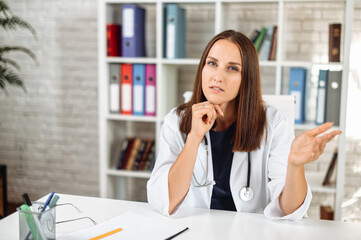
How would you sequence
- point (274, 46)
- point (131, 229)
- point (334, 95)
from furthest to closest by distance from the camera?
point (274, 46), point (334, 95), point (131, 229)

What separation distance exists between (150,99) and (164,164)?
1.32 m

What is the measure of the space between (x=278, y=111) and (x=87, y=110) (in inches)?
81.2

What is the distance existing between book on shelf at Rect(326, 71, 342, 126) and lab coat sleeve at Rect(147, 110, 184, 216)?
1.26m

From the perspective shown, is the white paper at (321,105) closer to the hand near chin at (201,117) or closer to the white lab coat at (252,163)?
the white lab coat at (252,163)

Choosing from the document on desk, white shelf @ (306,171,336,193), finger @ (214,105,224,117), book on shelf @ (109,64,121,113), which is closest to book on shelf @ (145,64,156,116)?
book on shelf @ (109,64,121,113)

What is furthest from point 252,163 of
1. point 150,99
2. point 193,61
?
point 150,99

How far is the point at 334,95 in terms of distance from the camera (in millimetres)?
2477

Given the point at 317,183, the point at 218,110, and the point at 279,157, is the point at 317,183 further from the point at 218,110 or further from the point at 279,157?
the point at 218,110

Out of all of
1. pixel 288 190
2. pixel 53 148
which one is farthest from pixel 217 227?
pixel 53 148

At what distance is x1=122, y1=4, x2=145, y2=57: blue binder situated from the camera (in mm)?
2682

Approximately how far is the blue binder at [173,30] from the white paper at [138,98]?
0.29 metres

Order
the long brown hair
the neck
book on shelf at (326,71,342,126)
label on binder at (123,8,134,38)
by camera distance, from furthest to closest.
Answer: label on binder at (123,8,134,38), book on shelf at (326,71,342,126), the neck, the long brown hair

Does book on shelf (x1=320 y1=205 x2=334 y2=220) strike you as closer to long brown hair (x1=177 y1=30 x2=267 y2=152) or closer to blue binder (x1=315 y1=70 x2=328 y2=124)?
blue binder (x1=315 y1=70 x2=328 y2=124)

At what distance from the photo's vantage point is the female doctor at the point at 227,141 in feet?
4.68
